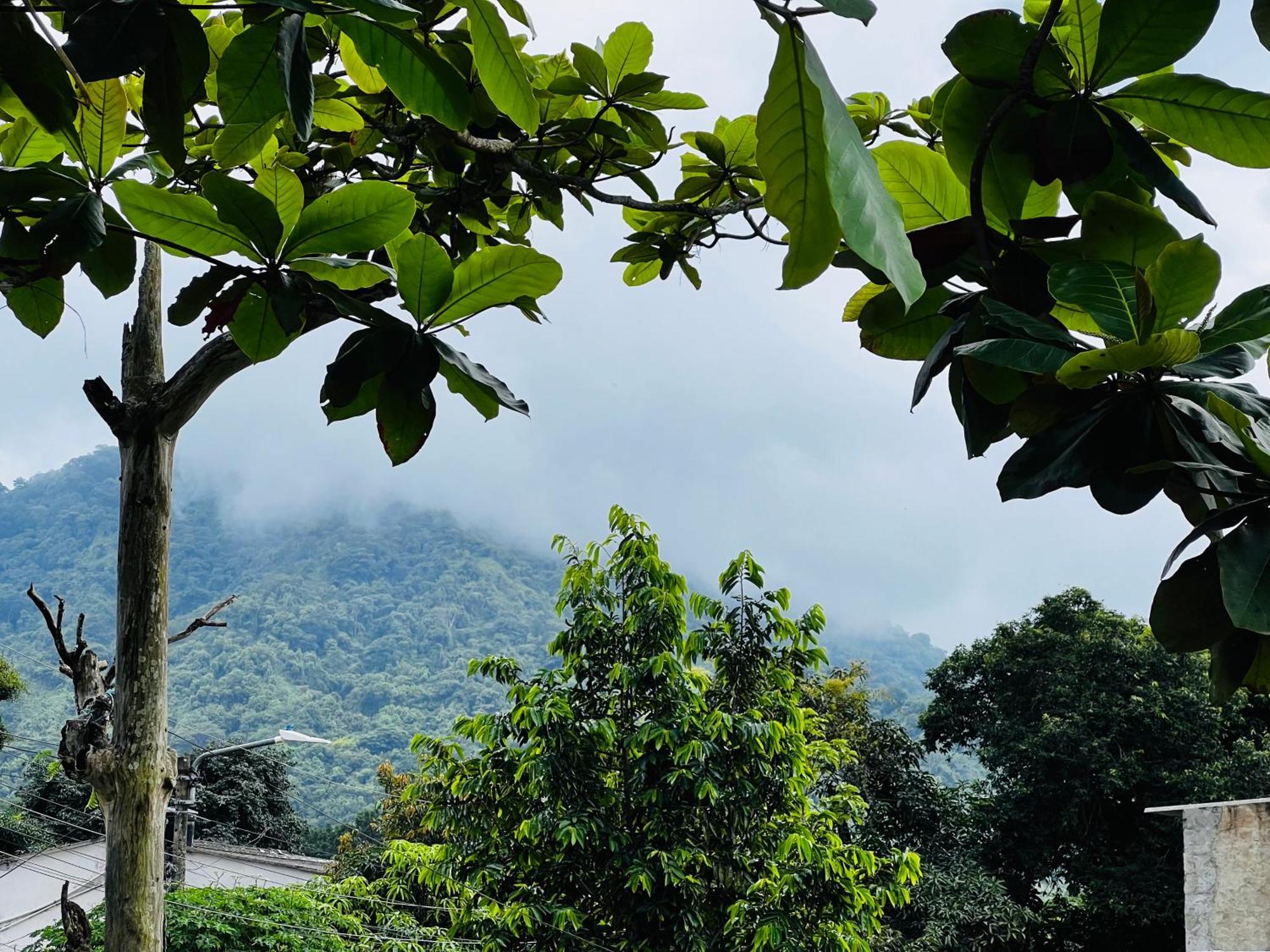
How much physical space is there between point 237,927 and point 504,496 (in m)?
51.8

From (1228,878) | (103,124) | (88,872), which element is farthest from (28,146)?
(88,872)

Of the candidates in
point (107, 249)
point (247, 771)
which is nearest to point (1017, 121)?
point (107, 249)

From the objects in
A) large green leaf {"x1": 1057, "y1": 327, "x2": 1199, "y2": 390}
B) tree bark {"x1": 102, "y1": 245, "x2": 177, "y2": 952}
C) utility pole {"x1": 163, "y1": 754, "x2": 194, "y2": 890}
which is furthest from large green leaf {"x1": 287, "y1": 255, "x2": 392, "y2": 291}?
utility pole {"x1": 163, "y1": 754, "x2": 194, "y2": 890}

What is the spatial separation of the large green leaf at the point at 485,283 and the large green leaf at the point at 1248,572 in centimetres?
32

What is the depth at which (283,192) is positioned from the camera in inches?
19.1

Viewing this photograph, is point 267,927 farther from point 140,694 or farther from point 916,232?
point 916,232

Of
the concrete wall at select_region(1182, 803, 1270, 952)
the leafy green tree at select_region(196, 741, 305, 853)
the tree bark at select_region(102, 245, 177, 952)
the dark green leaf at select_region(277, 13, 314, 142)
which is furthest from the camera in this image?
the leafy green tree at select_region(196, 741, 305, 853)

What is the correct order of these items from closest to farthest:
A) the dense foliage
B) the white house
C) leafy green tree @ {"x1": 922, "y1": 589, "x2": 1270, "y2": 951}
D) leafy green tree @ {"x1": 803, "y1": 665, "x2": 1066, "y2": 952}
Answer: the dense foliage, leafy green tree @ {"x1": 803, "y1": 665, "x2": 1066, "y2": 952}, leafy green tree @ {"x1": 922, "y1": 589, "x2": 1270, "y2": 951}, the white house

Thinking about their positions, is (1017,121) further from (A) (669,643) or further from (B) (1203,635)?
(A) (669,643)

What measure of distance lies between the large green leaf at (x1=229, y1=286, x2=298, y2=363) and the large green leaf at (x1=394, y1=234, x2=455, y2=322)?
0.28 ft

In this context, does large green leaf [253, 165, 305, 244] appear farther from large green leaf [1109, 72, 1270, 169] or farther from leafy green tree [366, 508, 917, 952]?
leafy green tree [366, 508, 917, 952]

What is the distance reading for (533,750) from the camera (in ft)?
13.0

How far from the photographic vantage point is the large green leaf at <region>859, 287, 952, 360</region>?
410mm

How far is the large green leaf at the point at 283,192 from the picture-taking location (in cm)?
48
